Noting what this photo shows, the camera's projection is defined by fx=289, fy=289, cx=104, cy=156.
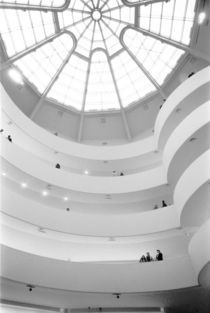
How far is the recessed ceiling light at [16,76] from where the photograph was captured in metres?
24.8

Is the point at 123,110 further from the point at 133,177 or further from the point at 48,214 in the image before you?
the point at 48,214

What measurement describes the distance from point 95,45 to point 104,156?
10565 millimetres

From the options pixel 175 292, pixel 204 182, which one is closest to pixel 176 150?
pixel 204 182

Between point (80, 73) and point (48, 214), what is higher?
point (80, 73)

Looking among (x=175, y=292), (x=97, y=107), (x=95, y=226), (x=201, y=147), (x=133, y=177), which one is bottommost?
(x=175, y=292)

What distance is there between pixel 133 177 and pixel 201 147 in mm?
6997

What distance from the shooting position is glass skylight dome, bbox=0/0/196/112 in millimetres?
23406

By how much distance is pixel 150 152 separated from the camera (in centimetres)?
2620

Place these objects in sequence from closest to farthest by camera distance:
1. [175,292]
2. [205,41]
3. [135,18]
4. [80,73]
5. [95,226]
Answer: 1. [175,292]
2. [95,226]
3. [205,41]
4. [135,18]
5. [80,73]

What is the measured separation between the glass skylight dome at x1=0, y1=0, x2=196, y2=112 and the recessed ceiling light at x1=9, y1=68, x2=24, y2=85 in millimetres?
626

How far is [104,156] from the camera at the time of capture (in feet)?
88.5

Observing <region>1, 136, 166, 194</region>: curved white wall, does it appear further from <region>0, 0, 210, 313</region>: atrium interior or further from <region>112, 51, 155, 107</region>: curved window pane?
<region>112, 51, 155, 107</region>: curved window pane

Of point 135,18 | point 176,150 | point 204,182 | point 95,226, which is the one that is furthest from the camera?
point 135,18

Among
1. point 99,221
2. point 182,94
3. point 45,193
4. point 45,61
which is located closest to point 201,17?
point 182,94
